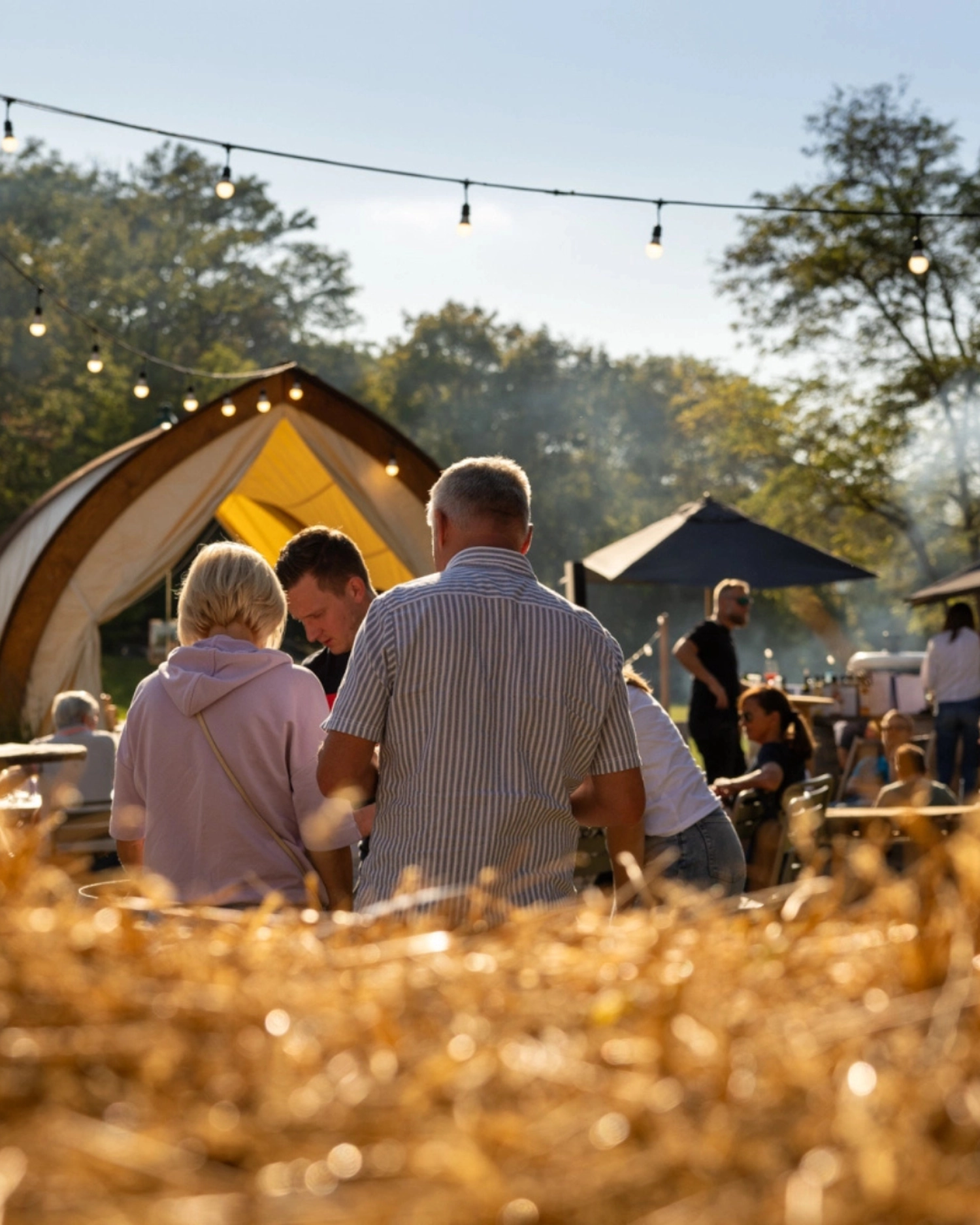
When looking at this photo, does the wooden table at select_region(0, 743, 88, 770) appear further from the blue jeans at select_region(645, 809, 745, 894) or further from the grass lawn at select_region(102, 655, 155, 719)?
the grass lawn at select_region(102, 655, 155, 719)

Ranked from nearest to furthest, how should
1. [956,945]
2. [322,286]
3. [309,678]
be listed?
1. [956,945]
2. [309,678]
3. [322,286]

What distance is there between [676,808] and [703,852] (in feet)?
0.50

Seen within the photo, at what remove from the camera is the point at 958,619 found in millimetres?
11180

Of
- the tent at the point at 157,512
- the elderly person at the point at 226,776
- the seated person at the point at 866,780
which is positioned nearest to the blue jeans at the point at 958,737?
the seated person at the point at 866,780

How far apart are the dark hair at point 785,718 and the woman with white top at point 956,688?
476cm

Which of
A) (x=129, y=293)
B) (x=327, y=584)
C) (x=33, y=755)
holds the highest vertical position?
(x=129, y=293)

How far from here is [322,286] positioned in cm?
4669

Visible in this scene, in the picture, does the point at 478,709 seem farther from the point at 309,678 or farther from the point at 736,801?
the point at 736,801

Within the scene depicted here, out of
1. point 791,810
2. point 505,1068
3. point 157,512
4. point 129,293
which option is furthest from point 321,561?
point 129,293

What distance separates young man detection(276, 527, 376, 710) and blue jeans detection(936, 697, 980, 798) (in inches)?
347

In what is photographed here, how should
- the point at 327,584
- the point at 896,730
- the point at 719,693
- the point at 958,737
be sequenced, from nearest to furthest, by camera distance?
the point at 327,584 → the point at 719,693 → the point at 896,730 → the point at 958,737

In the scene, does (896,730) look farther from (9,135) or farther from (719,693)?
(9,135)

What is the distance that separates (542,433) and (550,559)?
5670 millimetres

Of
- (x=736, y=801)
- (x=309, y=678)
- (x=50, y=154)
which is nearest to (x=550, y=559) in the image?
(x=50, y=154)
